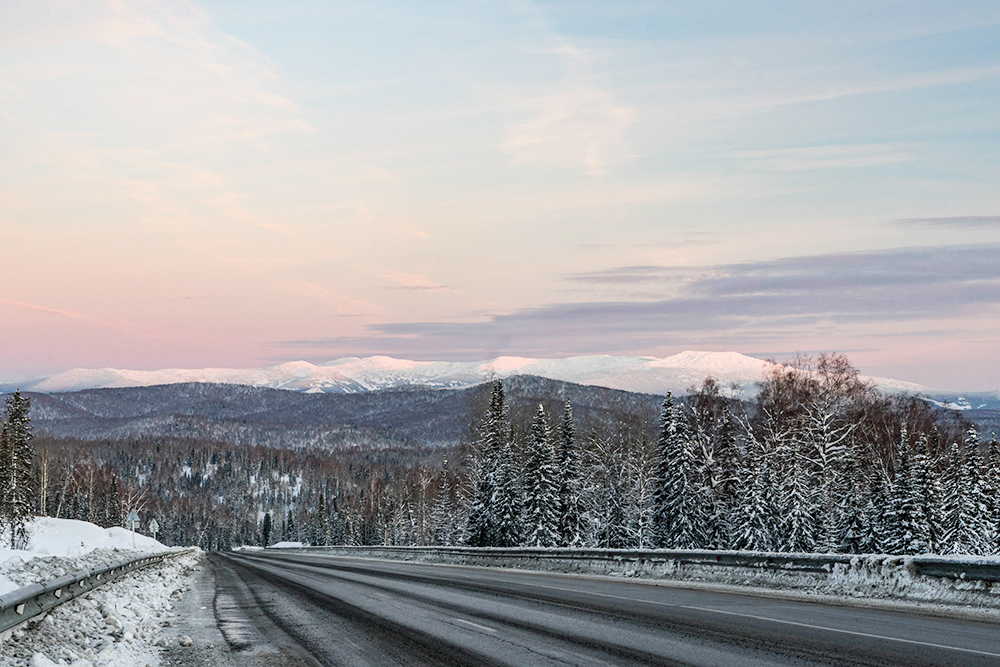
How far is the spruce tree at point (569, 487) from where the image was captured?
54.2 m

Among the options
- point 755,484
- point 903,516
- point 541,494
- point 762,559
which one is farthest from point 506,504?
point 762,559

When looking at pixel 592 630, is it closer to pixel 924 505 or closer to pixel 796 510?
pixel 924 505

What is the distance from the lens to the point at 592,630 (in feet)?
40.8

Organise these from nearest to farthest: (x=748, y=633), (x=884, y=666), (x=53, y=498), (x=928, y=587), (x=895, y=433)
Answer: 1. (x=884, y=666)
2. (x=748, y=633)
3. (x=928, y=587)
4. (x=895, y=433)
5. (x=53, y=498)

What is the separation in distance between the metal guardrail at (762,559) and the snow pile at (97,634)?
13871 mm

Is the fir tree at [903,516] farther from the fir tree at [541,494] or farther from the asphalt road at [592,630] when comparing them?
the asphalt road at [592,630]

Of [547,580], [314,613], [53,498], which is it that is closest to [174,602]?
[314,613]

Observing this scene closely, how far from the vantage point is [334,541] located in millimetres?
147000

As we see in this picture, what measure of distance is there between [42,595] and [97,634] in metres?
1.18

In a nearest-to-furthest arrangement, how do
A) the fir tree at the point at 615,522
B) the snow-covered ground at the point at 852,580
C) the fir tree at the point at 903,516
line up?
the snow-covered ground at the point at 852,580 < the fir tree at the point at 903,516 < the fir tree at the point at 615,522

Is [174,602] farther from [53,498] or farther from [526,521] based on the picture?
[53,498]

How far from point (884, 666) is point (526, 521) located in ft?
151

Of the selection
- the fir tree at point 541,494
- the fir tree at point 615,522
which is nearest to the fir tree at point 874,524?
the fir tree at point 541,494

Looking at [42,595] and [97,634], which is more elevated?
[42,595]
